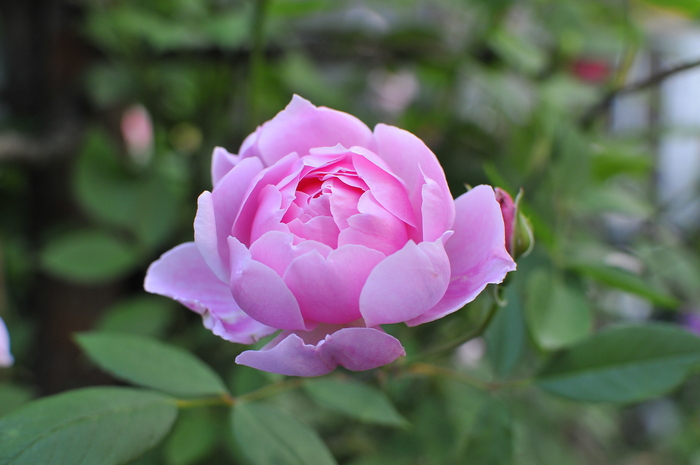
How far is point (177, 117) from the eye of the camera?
1.02 m

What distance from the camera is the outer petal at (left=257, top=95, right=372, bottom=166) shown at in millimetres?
375

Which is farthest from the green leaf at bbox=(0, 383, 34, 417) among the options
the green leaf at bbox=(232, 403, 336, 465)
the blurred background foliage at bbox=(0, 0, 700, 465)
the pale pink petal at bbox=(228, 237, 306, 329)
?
the pale pink petal at bbox=(228, 237, 306, 329)

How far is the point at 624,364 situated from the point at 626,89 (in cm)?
42

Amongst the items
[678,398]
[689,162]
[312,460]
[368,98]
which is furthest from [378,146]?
[689,162]

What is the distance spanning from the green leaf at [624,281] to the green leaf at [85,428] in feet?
1.45

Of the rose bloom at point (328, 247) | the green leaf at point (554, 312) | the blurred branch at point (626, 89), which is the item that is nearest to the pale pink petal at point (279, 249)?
the rose bloom at point (328, 247)

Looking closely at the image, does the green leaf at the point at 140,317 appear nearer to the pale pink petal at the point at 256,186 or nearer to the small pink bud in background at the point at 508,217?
the pale pink petal at the point at 256,186

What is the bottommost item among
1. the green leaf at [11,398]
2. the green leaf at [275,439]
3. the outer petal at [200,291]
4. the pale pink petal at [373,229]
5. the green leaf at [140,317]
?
the green leaf at [140,317]

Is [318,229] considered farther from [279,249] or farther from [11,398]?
[11,398]

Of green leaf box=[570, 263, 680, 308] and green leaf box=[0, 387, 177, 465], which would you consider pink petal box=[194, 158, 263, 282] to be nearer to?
green leaf box=[0, 387, 177, 465]

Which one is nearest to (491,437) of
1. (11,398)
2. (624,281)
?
(624,281)

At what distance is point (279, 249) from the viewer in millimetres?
318

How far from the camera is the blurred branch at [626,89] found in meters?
0.58

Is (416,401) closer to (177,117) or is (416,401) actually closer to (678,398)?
(177,117)
